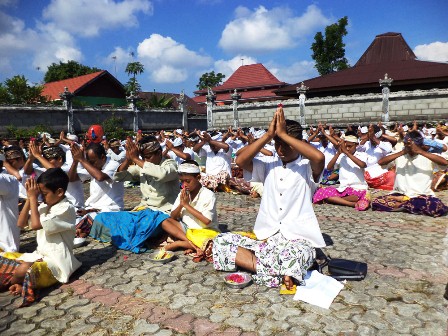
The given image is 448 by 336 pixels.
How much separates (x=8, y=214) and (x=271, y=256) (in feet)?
11.6

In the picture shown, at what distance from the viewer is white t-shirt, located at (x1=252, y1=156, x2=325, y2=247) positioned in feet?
13.7

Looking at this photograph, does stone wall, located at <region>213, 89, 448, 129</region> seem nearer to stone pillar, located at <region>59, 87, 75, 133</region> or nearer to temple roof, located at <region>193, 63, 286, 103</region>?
temple roof, located at <region>193, 63, 286, 103</region>

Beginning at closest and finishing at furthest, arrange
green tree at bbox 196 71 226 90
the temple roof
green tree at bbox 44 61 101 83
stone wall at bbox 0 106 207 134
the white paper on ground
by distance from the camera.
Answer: the white paper on ground → stone wall at bbox 0 106 207 134 → the temple roof → green tree at bbox 44 61 101 83 → green tree at bbox 196 71 226 90

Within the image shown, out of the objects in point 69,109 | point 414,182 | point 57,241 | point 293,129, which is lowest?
point 57,241

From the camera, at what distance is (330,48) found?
3634 cm

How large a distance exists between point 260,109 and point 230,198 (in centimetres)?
1517

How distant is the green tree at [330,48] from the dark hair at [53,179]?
118 ft

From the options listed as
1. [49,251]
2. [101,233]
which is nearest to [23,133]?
[101,233]

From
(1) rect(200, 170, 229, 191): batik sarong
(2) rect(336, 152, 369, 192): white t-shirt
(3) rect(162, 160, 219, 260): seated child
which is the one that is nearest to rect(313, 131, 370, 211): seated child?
(2) rect(336, 152, 369, 192): white t-shirt

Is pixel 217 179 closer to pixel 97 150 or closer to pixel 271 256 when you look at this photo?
pixel 97 150

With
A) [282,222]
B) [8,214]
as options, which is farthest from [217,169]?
[282,222]

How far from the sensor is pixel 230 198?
9.81 m

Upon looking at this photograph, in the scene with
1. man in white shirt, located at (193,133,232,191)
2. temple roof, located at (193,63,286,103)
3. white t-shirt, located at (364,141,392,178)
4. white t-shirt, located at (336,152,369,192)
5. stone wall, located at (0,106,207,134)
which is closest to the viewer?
white t-shirt, located at (336,152,369,192)

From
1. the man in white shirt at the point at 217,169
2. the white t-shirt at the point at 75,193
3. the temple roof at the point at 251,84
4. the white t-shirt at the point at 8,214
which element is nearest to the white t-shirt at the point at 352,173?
the man in white shirt at the point at 217,169
